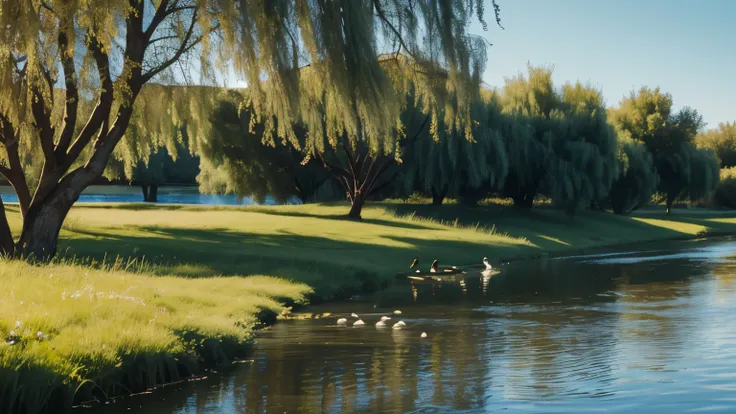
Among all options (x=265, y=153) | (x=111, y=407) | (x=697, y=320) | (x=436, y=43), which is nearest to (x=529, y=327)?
(x=697, y=320)

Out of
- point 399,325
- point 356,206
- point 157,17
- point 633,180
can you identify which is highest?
point 157,17

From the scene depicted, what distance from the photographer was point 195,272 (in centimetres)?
2223

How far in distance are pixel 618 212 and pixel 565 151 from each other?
1323cm

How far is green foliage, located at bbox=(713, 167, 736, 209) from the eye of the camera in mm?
85656

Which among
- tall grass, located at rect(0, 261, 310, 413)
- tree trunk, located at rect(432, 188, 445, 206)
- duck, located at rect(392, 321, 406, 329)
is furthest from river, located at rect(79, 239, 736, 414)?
tree trunk, located at rect(432, 188, 445, 206)

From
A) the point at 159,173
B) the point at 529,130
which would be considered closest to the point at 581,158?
the point at 529,130

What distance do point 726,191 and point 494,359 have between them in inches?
3129

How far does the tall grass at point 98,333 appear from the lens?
31.5 feet

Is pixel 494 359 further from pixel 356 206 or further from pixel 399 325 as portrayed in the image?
pixel 356 206

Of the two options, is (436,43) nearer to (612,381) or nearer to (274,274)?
(274,274)

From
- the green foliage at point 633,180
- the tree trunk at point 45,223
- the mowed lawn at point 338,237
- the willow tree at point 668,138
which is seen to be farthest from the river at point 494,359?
the willow tree at point 668,138

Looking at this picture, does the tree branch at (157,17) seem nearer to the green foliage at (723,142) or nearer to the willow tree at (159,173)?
the willow tree at (159,173)

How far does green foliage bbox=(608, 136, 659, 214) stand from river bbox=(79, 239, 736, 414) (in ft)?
135

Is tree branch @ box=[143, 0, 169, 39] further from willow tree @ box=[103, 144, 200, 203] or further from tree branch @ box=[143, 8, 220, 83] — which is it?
willow tree @ box=[103, 144, 200, 203]
